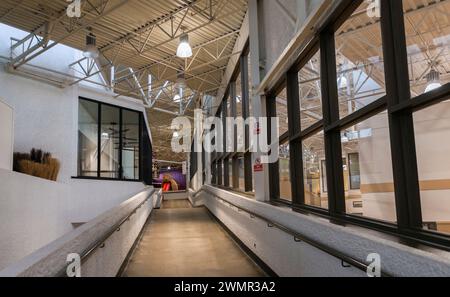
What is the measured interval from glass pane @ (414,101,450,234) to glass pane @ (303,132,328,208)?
1321 millimetres

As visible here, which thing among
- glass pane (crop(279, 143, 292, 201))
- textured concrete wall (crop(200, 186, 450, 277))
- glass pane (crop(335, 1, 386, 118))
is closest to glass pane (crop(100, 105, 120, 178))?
textured concrete wall (crop(200, 186, 450, 277))

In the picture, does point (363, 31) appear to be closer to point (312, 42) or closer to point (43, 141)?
point (312, 42)

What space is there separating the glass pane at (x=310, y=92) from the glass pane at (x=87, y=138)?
805 cm

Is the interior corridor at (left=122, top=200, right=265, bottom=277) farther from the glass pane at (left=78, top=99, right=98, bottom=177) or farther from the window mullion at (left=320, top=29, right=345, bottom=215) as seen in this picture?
the glass pane at (left=78, top=99, right=98, bottom=177)

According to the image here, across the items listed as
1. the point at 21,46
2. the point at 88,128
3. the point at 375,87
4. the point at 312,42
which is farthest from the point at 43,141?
the point at 375,87

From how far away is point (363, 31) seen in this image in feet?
11.8

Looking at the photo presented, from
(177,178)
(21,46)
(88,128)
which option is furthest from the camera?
(177,178)

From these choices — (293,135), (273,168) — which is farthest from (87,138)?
(293,135)

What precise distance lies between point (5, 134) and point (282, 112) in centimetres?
483

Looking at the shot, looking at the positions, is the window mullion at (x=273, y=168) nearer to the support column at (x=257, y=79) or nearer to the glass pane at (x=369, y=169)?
the support column at (x=257, y=79)

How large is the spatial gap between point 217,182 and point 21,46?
22.4 ft

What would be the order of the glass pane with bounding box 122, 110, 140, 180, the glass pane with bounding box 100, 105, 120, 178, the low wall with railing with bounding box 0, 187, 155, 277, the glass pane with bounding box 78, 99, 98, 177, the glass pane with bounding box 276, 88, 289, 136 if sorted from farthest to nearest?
the glass pane with bounding box 122, 110, 140, 180, the glass pane with bounding box 100, 105, 120, 178, the glass pane with bounding box 78, 99, 98, 177, the glass pane with bounding box 276, 88, 289, 136, the low wall with railing with bounding box 0, 187, 155, 277

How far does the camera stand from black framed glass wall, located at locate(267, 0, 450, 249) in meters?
2.21

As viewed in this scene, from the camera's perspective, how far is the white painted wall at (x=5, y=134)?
20.2 ft
